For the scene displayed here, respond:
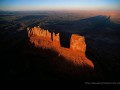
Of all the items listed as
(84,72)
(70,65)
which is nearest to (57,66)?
(70,65)

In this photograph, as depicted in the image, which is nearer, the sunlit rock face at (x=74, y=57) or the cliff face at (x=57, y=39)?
the sunlit rock face at (x=74, y=57)

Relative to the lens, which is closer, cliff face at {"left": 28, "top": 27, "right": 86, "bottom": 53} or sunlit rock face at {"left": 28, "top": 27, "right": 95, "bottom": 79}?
sunlit rock face at {"left": 28, "top": 27, "right": 95, "bottom": 79}

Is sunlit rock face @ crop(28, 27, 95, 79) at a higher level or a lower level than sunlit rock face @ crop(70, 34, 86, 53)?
lower

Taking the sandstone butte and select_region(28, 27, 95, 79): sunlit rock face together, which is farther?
the sandstone butte

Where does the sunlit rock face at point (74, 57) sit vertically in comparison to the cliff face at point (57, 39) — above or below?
below

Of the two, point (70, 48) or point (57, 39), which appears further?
point (57, 39)

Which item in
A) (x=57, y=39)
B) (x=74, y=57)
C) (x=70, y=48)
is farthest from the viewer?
(x=57, y=39)

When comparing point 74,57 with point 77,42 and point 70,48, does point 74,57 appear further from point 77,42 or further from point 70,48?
point 77,42

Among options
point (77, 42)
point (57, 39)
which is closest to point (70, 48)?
point (77, 42)

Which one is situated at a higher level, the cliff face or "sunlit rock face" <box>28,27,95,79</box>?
the cliff face
